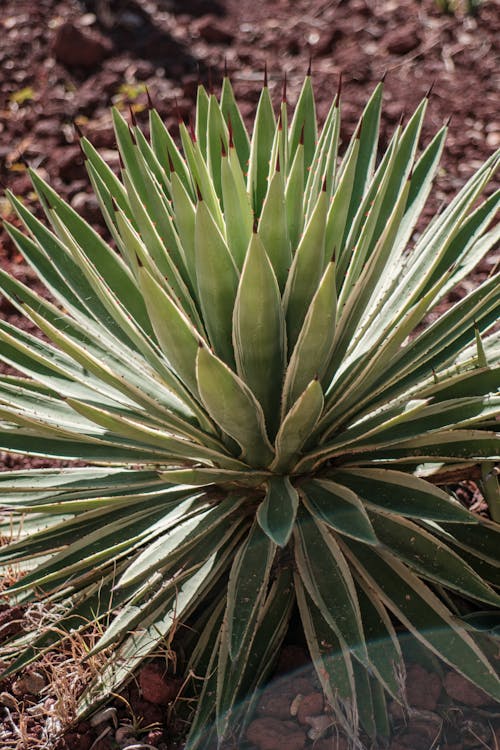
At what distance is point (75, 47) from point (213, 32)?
28.3 inches

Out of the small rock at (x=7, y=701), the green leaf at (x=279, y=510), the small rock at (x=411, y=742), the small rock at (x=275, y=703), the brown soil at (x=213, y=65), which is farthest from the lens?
the brown soil at (x=213, y=65)

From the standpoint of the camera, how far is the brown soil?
386cm

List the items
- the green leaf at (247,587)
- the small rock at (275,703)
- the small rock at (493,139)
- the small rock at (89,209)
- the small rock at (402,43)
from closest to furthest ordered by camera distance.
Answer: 1. the green leaf at (247,587)
2. the small rock at (275,703)
3. the small rock at (89,209)
4. the small rock at (493,139)
5. the small rock at (402,43)

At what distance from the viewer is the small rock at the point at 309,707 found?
1934 mm

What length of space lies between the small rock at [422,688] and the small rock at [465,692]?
0.08 ft

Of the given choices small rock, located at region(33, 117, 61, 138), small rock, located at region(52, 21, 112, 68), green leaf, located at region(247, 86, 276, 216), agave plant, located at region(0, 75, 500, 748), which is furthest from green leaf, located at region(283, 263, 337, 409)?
small rock, located at region(52, 21, 112, 68)

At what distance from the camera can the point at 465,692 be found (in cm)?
192

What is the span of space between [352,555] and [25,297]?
1062 millimetres

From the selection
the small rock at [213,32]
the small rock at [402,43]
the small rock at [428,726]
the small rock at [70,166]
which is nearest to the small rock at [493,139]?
the small rock at [402,43]

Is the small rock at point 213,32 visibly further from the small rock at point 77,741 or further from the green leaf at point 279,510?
the small rock at point 77,741

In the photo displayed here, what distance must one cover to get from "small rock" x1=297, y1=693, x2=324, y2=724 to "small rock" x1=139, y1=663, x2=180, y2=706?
0.28 metres

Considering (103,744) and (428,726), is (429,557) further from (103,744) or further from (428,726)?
(103,744)

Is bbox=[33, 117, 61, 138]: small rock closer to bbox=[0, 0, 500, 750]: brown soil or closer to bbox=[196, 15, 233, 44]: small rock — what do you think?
bbox=[0, 0, 500, 750]: brown soil

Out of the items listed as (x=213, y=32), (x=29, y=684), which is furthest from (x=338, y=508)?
(x=213, y=32)
